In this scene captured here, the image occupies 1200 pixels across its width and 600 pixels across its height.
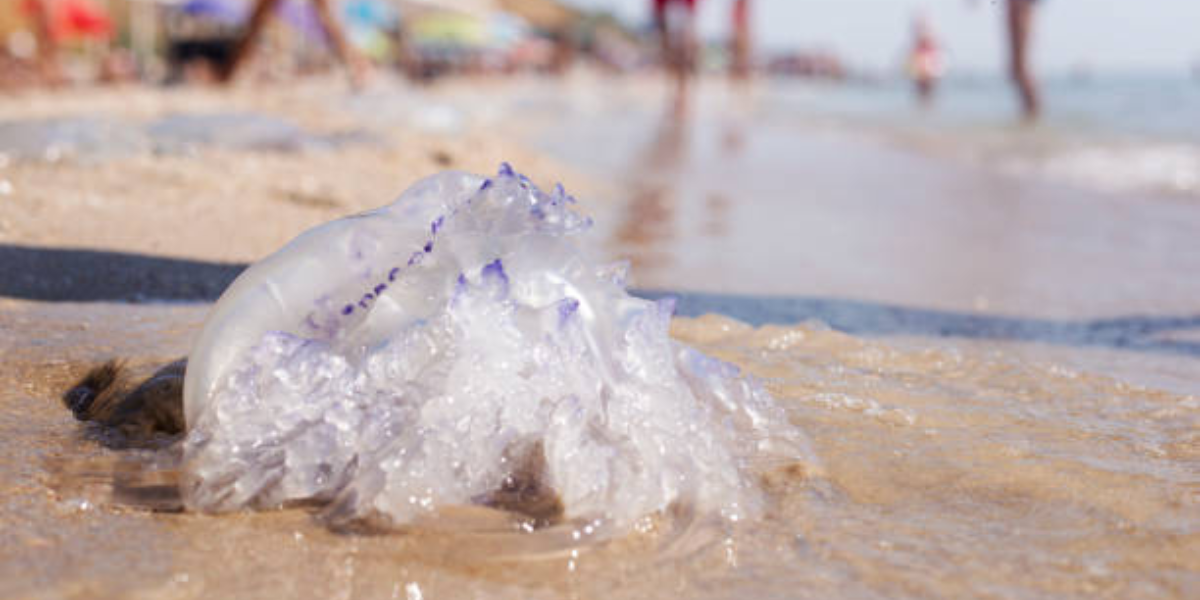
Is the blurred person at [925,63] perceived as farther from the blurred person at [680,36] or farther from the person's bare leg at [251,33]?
the person's bare leg at [251,33]

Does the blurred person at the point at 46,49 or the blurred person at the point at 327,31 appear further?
the blurred person at the point at 46,49

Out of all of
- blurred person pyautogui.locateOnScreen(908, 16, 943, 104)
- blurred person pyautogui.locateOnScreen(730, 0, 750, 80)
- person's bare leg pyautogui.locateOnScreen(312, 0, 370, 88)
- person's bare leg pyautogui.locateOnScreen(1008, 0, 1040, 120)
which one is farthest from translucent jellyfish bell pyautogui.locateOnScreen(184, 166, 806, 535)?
blurred person pyautogui.locateOnScreen(908, 16, 943, 104)

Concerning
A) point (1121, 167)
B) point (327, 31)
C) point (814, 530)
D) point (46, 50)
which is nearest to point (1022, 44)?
point (1121, 167)

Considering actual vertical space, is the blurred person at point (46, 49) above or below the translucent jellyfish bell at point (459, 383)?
above

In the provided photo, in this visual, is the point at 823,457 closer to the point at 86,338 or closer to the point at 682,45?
the point at 86,338

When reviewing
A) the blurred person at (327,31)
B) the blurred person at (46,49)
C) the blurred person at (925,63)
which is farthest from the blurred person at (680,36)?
the blurred person at (925,63)

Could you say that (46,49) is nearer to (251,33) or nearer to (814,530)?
(251,33)

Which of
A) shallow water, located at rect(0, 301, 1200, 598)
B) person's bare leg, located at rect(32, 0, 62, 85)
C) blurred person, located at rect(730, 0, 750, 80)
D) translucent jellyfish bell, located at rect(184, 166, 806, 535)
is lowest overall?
shallow water, located at rect(0, 301, 1200, 598)

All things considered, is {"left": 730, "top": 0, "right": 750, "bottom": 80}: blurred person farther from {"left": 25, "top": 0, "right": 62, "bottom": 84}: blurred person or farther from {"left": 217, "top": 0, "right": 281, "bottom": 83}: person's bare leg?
{"left": 25, "top": 0, "right": 62, "bottom": 84}: blurred person
